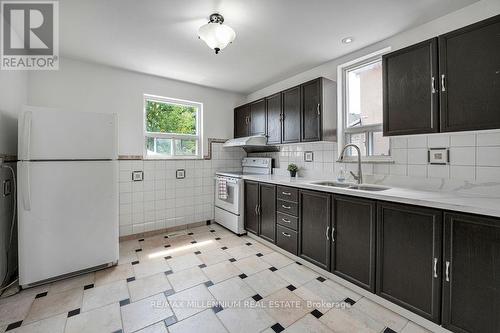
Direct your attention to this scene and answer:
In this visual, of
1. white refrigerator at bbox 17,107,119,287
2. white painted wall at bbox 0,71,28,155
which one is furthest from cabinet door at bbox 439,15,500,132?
white painted wall at bbox 0,71,28,155

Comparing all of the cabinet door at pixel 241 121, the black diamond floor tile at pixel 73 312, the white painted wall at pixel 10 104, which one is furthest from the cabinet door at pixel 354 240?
the white painted wall at pixel 10 104

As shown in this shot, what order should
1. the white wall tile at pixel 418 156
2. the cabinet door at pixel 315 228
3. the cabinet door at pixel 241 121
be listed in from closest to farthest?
the white wall tile at pixel 418 156, the cabinet door at pixel 315 228, the cabinet door at pixel 241 121

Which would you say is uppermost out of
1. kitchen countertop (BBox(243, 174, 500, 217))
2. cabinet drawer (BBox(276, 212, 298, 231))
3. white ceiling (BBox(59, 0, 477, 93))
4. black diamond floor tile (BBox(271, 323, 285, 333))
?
white ceiling (BBox(59, 0, 477, 93))

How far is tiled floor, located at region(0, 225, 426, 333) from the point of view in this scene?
1548mm

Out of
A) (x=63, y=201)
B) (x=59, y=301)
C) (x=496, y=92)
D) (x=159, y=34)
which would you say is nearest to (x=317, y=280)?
(x=496, y=92)

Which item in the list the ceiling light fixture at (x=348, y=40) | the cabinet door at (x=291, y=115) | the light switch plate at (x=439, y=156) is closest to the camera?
the light switch plate at (x=439, y=156)

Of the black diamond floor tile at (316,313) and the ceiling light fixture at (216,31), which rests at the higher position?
the ceiling light fixture at (216,31)

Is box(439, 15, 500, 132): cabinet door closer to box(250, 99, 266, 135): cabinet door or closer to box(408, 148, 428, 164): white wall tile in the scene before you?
box(408, 148, 428, 164): white wall tile

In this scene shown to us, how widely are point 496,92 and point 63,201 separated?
3.57m

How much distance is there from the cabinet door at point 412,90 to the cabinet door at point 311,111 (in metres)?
0.77

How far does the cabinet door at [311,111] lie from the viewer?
A: 2.67 meters

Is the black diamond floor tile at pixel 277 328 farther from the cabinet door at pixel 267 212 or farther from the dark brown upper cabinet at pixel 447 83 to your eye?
the dark brown upper cabinet at pixel 447 83

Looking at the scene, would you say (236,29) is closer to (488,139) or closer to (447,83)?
(447,83)

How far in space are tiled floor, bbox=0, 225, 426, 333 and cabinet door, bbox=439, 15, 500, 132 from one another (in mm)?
1529
